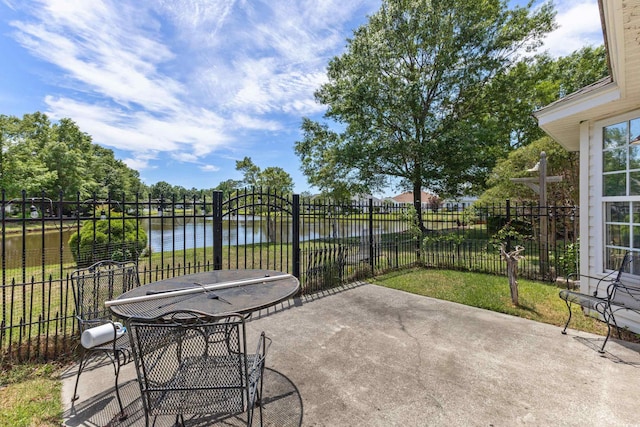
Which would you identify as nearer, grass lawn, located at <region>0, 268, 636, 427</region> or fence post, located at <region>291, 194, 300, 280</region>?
grass lawn, located at <region>0, 268, 636, 427</region>

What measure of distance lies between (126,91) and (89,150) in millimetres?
36229

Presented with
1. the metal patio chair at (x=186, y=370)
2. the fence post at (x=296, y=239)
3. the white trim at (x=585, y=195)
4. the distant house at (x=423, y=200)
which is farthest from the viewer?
the distant house at (x=423, y=200)

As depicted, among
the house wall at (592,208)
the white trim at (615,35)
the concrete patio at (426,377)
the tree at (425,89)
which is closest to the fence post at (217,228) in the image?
the concrete patio at (426,377)

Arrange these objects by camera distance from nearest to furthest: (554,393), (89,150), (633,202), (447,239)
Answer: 1. (554,393)
2. (633,202)
3. (447,239)
4. (89,150)

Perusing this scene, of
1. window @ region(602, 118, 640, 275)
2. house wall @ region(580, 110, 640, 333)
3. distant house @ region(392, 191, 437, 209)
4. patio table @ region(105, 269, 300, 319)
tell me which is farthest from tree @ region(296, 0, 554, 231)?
patio table @ region(105, 269, 300, 319)

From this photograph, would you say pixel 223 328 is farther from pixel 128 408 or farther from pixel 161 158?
pixel 161 158

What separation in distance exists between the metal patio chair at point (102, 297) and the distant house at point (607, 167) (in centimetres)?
541

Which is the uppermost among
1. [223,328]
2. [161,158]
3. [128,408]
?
[161,158]

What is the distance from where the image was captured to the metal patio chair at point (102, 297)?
7.16ft

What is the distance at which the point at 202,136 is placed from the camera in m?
15.2

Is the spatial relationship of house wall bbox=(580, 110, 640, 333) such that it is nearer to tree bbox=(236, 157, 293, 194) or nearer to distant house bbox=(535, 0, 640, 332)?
distant house bbox=(535, 0, 640, 332)

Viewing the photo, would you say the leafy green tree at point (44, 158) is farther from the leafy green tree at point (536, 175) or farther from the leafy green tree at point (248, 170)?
the leafy green tree at point (536, 175)

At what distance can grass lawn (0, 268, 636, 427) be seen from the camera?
2131mm

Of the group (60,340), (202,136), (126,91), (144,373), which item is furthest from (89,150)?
(144,373)
